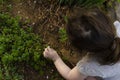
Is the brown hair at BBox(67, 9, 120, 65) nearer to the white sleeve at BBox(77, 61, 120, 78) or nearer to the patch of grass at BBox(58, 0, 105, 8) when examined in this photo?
the white sleeve at BBox(77, 61, 120, 78)

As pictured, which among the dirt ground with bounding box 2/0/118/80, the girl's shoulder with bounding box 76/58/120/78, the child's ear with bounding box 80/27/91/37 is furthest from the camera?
the dirt ground with bounding box 2/0/118/80

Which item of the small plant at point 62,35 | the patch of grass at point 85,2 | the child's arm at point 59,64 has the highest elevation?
the patch of grass at point 85,2

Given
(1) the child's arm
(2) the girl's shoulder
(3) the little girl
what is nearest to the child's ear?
(3) the little girl

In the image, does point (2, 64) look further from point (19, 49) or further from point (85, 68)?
point (85, 68)

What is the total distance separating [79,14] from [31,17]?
91cm

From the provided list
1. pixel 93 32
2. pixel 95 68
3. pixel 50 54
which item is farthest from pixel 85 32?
pixel 50 54

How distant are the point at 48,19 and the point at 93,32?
39.4 inches

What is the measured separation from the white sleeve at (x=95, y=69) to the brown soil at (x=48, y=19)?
0.38 meters

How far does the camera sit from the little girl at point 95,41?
2.63 m

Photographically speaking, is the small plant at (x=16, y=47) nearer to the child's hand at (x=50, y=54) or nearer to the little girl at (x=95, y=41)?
the child's hand at (x=50, y=54)

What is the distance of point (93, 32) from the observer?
2615 mm

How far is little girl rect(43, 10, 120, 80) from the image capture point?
2.63 metres

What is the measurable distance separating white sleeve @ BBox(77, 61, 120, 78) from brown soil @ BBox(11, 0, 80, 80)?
0.38 metres

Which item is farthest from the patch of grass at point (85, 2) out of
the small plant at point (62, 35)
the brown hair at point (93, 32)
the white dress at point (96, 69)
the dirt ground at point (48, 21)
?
the brown hair at point (93, 32)
